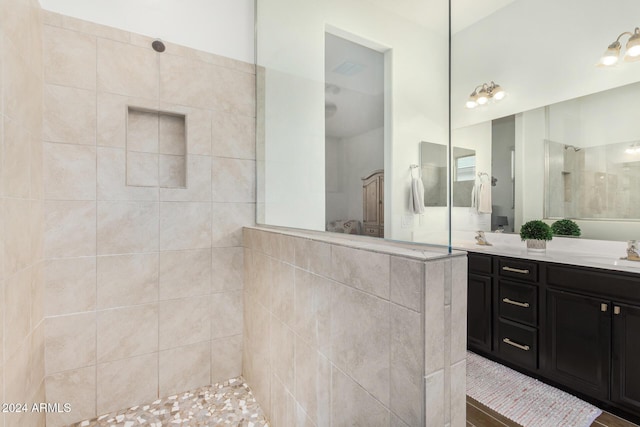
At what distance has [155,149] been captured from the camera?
1.77 metres

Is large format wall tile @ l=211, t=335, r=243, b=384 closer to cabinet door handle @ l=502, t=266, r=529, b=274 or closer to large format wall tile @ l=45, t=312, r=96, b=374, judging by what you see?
large format wall tile @ l=45, t=312, r=96, b=374

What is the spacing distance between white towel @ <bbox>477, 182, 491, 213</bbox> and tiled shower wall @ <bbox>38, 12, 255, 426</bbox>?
2.21 meters

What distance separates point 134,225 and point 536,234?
9.60 ft

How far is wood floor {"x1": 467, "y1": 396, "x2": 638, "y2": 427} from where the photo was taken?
5.09 ft

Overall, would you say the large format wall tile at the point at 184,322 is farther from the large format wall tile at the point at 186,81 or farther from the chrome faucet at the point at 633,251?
the chrome faucet at the point at 633,251

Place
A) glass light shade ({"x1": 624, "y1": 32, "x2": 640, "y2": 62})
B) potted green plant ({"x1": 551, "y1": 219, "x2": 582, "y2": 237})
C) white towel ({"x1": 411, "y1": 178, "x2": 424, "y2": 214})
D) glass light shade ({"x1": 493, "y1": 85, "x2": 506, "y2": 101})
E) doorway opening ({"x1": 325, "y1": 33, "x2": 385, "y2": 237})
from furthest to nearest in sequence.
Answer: glass light shade ({"x1": 493, "y1": 85, "x2": 506, "y2": 101}) < potted green plant ({"x1": 551, "y1": 219, "x2": 582, "y2": 237}) < glass light shade ({"x1": 624, "y1": 32, "x2": 640, "y2": 62}) < doorway opening ({"x1": 325, "y1": 33, "x2": 385, "y2": 237}) < white towel ({"x1": 411, "y1": 178, "x2": 424, "y2": 214})

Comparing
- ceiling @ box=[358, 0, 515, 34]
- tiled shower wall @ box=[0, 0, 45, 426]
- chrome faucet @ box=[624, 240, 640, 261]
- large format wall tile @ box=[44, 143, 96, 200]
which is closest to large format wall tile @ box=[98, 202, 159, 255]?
large format wall tile @ box=[44, 143, 96, 200]

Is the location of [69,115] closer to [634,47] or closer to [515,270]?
[515,270]

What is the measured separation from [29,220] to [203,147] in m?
0.93

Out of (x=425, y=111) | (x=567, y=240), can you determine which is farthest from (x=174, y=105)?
(x=567, y=240)

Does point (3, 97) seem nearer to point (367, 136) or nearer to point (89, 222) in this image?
point (89, 222)

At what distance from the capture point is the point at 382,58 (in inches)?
58.1

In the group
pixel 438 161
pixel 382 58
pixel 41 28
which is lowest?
pixel 438 161

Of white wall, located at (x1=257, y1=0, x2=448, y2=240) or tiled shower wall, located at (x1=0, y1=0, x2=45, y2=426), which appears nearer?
tiled shower wall, located at (x1=0, y1=0, x2=45, y2=426)
